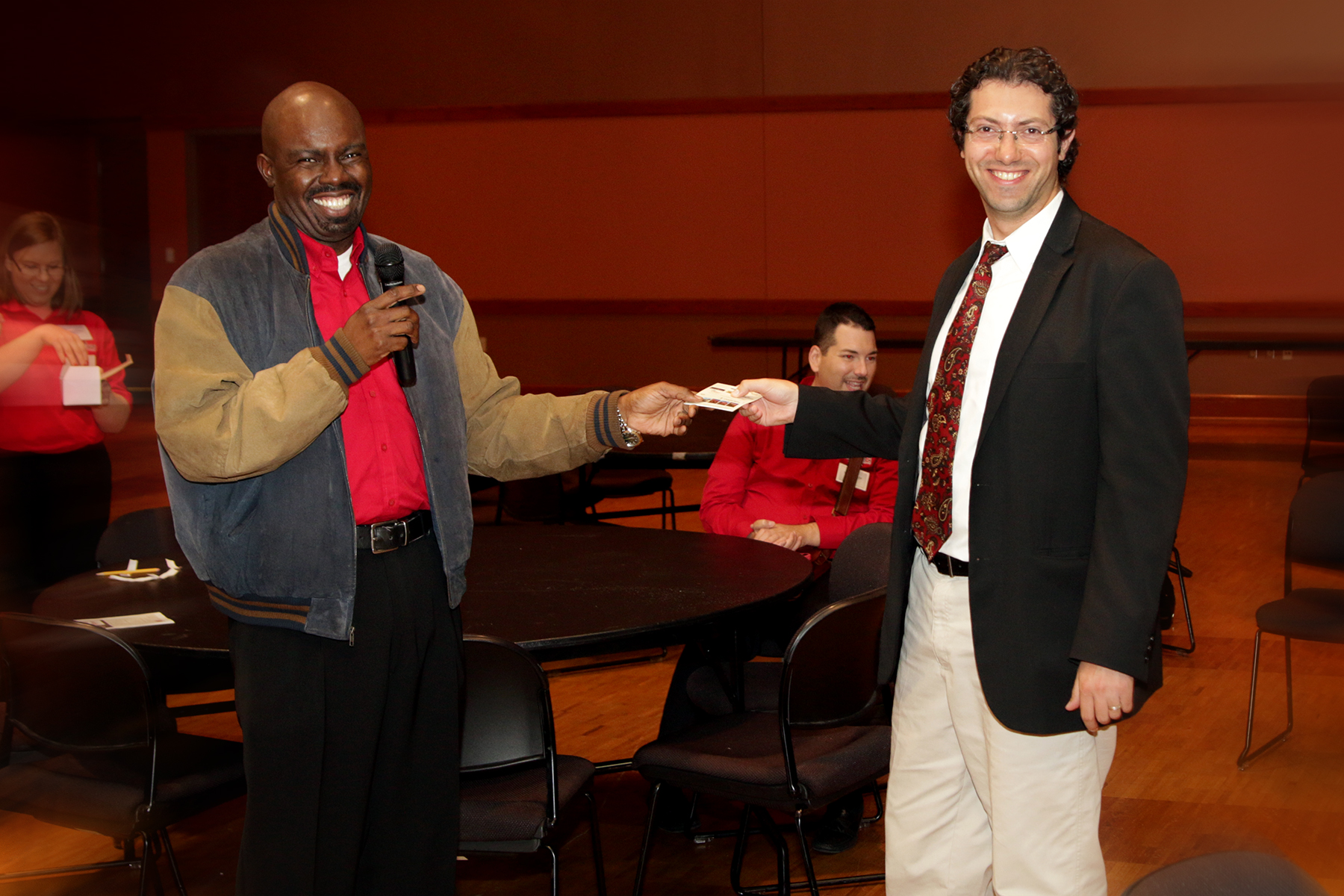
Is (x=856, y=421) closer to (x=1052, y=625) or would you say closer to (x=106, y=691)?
(x=1052, y=625)

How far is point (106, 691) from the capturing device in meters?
2.54

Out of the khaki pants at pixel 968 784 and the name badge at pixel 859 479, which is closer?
the khaki pants at pixel 968 784

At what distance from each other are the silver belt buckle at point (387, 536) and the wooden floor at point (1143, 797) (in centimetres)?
140

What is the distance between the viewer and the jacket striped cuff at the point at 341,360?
6.00 feet

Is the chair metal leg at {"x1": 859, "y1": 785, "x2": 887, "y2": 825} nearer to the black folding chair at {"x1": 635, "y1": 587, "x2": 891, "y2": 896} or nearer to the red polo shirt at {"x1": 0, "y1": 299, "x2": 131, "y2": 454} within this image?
the black folding chair at {"x1": 635, "y1": 587, "x2": 891, "y2": 896}

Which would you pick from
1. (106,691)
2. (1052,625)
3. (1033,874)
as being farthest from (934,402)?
(106,691)

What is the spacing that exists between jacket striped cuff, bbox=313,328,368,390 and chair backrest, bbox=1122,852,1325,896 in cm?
133

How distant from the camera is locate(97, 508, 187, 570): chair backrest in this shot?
3.47 m

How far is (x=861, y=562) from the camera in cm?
294

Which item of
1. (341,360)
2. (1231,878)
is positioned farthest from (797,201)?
(1231,878)

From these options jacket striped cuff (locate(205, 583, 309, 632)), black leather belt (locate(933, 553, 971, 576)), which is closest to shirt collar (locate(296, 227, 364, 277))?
jacket striped cuff (locate(205, 583, 309, 632))

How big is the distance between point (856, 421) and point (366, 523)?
3.36 ft

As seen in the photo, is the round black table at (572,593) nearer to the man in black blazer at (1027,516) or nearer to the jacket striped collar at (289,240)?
the man in black blazer at (1027,516)

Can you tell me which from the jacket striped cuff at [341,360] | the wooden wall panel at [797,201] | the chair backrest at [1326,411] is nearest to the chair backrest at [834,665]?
the jacket striped cuff at [341,360]
